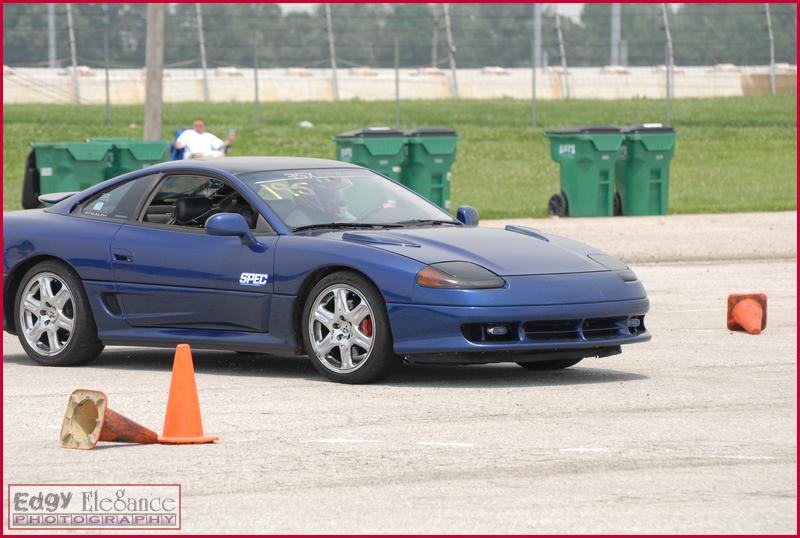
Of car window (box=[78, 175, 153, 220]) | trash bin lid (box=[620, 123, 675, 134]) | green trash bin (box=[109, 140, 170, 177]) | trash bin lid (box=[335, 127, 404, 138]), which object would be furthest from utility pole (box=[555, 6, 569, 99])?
car window (box=[78, 175, 153, 220])

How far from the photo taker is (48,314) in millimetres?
10820

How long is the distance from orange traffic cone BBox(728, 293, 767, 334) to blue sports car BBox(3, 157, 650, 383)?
2.29 m

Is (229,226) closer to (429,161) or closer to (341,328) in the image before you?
(341,328)

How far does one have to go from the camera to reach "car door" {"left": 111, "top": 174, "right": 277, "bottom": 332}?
32.9 feet

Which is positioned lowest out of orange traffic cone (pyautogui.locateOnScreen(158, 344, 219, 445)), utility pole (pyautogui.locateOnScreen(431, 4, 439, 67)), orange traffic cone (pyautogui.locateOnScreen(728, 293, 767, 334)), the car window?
orange traffic cone (pyautogui.locateOnScreen(728, 293, 767, 334))

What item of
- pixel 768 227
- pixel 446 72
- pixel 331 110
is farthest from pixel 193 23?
pixel 768 227

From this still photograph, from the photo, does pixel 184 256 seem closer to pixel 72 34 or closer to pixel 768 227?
pixel 768 227

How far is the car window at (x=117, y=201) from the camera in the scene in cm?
1084

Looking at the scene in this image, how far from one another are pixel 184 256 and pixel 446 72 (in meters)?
38.2

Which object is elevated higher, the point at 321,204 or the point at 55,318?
the point at 321,204

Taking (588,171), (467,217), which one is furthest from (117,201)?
(588,171)

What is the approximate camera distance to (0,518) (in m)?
6.23

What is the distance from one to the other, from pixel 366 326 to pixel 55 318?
2.30m

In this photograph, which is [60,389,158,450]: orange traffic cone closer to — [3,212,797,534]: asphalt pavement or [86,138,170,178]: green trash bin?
[3,212,797,534]: asphalt pavement
